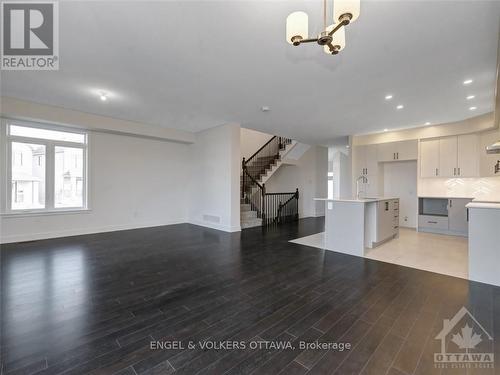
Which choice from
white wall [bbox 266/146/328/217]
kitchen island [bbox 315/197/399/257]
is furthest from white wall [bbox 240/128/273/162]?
kitchen island [bbox 315/197/399/257]

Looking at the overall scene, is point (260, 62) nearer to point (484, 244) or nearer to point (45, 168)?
point (484, 244)

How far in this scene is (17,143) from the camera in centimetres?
499

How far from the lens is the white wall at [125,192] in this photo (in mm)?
5324

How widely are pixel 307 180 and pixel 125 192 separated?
6.83 m

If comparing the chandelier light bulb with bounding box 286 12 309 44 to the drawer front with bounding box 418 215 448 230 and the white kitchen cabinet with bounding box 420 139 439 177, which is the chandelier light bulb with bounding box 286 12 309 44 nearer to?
the white kitchen cabinet with bounding box 420 139 439 177

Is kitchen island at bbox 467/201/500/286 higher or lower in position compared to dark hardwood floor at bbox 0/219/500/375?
higher

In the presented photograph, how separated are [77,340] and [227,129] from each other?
528 centimetres

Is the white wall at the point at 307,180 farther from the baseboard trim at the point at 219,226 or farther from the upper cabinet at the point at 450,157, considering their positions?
the upper cabinet at the point at 450,157

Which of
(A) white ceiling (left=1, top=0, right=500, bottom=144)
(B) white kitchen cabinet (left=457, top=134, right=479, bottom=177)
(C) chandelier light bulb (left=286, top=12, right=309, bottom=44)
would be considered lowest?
(B) white kitchen cabinet (left=457, top=134, right=479, bottom=177)

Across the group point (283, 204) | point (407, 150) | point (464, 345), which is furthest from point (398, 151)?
point (464, 345)

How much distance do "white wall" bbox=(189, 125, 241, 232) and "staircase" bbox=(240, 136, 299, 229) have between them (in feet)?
2.69

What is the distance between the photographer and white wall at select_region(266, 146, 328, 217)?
960 centimetres

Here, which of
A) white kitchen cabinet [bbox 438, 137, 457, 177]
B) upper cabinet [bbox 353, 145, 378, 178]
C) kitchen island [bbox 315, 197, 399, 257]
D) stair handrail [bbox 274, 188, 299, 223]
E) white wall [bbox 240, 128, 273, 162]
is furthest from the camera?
white wall [bbox 240, 128, 273, 162]

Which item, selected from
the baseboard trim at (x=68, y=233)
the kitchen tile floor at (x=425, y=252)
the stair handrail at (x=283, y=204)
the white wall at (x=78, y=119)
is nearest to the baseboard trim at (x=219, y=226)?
the baseboard trim at (x=68, y=233)
